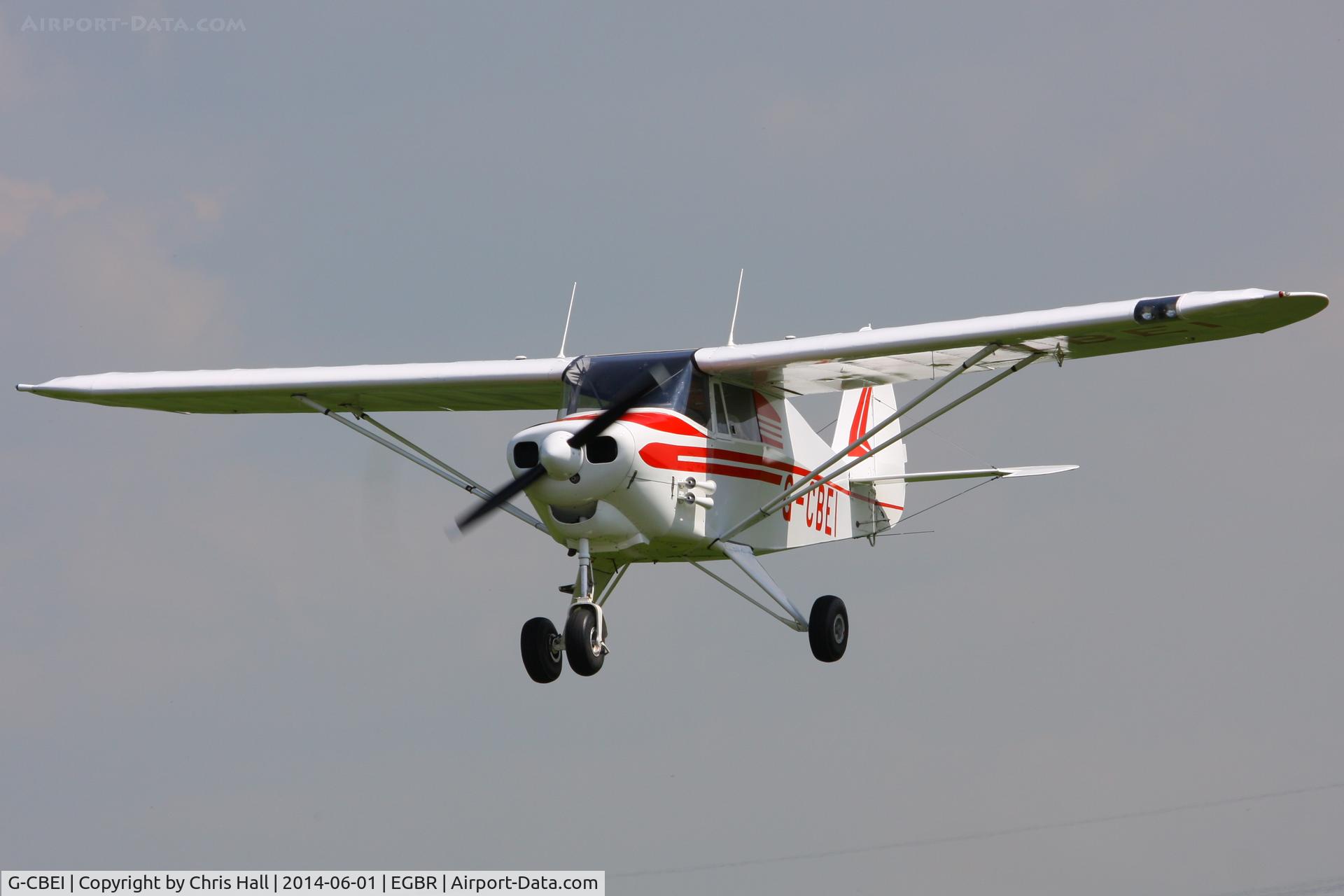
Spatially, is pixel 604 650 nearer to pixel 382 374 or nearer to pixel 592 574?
pixel 592 574

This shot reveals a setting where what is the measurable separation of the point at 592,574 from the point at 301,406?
14.9ft

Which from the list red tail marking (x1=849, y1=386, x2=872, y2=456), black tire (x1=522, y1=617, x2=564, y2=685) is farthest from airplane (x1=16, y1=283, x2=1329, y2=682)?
red tail marking (x1=849, y1=386, x2=872, y2=456)

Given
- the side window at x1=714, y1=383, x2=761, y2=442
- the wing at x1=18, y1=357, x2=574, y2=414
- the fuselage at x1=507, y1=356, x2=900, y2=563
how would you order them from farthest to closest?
the wing at x1=18, y1=357, x2=574, y2=414, the side window at x1=714, y1=383, x2=761, y2=442, the fuselage at x1=507, y1=356, x2=900, y2=563

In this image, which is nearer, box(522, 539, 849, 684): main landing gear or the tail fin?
box(522, 539, 849, 684): main landing gear

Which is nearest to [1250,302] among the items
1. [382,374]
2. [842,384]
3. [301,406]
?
[842,384]

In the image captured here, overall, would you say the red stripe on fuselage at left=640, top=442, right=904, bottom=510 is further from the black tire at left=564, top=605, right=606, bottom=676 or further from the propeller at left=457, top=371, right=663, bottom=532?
the black tire at left=564, top=605, right=606, bottom=676

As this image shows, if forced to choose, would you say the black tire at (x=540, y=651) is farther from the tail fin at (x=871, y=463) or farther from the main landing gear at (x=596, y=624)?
the tail fin at (x=871, y=463)

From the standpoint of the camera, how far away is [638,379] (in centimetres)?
1764

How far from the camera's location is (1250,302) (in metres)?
16.4

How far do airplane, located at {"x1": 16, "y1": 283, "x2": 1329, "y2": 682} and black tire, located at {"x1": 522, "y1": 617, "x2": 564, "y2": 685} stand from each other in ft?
0.05

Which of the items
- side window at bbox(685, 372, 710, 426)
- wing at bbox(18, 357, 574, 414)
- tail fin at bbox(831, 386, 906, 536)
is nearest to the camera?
side window at bbox(685, 372, 710, 426)

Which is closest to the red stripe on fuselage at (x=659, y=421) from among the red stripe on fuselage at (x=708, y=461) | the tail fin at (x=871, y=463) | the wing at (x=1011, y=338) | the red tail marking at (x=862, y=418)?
the red stripe on fuselage at (x=708, y=461)

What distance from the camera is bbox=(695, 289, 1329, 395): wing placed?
655 inches

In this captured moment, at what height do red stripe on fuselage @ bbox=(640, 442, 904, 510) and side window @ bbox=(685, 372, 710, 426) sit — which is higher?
side window @ bbox=(685, 372, 710, 426)
